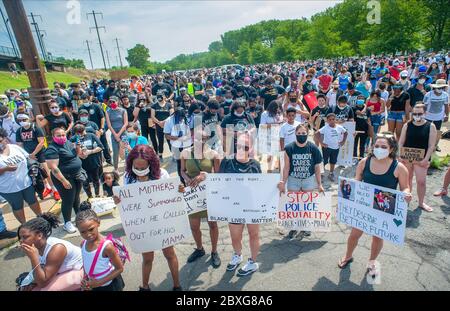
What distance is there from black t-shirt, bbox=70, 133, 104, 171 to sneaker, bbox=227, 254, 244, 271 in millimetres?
3741

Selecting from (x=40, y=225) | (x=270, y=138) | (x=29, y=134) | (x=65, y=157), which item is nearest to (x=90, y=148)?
(x=65, y=157)

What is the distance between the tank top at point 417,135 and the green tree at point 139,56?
119020 millimetres

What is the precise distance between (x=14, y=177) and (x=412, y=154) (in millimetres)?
7019

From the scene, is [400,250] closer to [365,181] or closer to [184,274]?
[365,181]

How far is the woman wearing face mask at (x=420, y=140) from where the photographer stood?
4863 millimetres

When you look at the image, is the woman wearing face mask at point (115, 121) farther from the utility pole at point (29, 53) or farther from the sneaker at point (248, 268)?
the sneaker at point (248, 268)

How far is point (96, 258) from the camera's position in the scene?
2.93m

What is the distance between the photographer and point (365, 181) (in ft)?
12.0

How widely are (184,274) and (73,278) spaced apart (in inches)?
60.3

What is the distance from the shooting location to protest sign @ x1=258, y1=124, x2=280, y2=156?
6.81m

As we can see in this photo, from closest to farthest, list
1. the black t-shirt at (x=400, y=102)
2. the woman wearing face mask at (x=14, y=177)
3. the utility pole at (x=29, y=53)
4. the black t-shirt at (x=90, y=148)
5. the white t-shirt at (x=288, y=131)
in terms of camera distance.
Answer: the woman wearing face mask at (x=14, y=177)
the utility pole at (x=29, y=53)
the black t-shirt at (x=90, y=148)
the white t-shirt at (x=288, y=131)
the black t-shirt at (x=400, y=102)

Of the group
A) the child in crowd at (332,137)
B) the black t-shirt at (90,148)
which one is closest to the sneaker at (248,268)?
the child in crowd at (332,137)

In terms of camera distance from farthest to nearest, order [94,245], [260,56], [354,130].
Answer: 1. [260,56]
2. [354,130]
3. [94,245]
